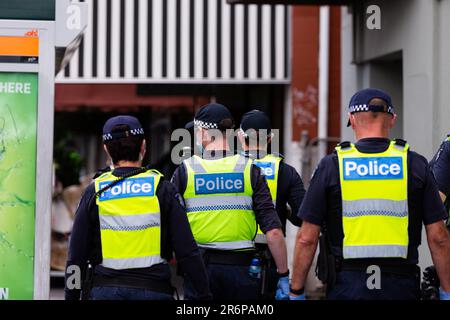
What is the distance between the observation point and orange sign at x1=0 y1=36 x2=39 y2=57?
19.9ft

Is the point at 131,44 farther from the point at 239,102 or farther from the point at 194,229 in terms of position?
the point at 194,229

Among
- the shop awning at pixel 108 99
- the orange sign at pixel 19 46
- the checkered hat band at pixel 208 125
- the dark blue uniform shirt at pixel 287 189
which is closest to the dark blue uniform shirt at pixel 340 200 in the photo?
the checkered hat band at pixel 208 125

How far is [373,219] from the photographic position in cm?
468

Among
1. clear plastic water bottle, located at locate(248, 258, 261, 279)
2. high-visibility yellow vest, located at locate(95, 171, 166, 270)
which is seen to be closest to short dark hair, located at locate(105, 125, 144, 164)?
high-visibility yellow vest, located at locate(95, 171, 166, 270)

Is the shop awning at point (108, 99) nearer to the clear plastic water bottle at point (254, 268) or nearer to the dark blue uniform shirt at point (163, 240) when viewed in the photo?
the clear plastic water bottle at point (254, 268)

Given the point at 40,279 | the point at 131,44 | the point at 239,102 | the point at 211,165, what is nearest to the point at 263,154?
the point at 211,165

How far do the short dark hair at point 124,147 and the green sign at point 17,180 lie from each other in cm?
159

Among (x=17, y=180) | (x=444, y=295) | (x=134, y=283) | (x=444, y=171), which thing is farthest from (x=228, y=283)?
(x=17, y=180)

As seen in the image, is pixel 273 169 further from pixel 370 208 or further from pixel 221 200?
pixel 370 208

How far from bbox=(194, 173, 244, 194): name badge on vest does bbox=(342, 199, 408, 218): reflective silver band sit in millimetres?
1032

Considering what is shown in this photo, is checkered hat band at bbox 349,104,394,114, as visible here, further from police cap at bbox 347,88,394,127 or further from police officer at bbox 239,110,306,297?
police officer at bbox 239,110,306,297

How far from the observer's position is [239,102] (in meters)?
15.4

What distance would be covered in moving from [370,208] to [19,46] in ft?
8.97

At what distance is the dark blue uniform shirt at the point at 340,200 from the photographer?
15.4ft
